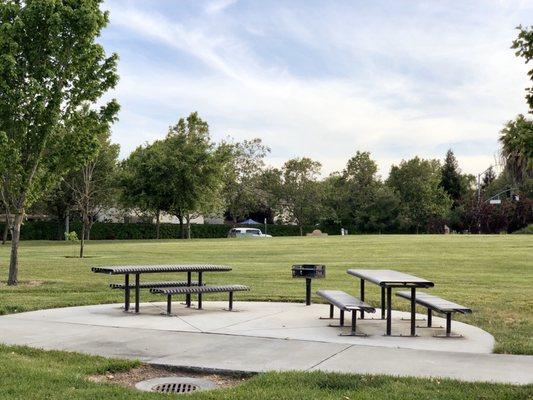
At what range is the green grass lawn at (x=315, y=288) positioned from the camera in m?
5.40

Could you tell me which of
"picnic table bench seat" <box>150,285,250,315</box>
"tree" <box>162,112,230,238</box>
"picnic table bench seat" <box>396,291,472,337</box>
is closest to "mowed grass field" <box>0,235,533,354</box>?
"picnic table bench seat" <box>396,291,472,337</box>

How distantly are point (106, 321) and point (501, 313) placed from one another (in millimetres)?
6329

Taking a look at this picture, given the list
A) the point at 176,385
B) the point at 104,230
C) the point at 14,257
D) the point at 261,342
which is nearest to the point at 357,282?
the point at 14,257

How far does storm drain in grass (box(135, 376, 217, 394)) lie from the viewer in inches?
223

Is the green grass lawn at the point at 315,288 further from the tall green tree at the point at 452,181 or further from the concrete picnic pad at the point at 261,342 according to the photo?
the tall green tree at the point at 452,181

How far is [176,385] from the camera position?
585 centimetres

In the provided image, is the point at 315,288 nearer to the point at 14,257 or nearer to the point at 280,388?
the point at 14,257

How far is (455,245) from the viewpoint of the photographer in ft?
104

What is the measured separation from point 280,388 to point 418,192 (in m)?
74.9

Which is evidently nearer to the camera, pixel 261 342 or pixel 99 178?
pixel 261 342

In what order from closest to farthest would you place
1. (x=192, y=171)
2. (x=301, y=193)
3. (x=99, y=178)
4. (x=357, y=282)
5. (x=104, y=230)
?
(x=357, y=282) < (x=192, y=171) < (x=99, y=178) < (x=104, y=230) < (x=301, y=193)

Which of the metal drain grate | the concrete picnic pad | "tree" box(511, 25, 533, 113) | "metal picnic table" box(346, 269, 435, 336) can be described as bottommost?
the metal drain grate

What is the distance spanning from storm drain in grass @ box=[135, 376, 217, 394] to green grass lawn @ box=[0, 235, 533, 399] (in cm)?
31

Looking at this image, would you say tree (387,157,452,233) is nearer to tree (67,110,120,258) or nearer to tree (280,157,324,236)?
tree (280,157,324,236)
